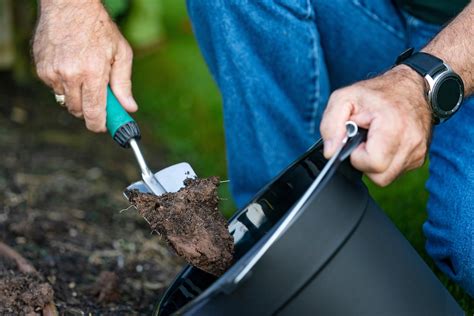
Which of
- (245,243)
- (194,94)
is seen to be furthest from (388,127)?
(194,94)

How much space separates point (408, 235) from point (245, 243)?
818mm

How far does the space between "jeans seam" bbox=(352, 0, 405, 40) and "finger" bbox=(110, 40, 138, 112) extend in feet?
2.10

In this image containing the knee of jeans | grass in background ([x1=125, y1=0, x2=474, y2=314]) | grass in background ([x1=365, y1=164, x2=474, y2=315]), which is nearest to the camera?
the knee of jeans

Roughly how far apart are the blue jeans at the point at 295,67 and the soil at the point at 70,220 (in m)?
0.39

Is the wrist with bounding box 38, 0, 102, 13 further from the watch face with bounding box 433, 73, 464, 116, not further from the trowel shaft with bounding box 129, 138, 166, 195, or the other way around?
the watch face with bounding box 433, 73, 464, 116

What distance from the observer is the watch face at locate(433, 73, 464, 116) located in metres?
1.47

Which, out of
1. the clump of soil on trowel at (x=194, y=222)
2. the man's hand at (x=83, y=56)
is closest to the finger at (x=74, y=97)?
the man's hand at (x=83, y=56)

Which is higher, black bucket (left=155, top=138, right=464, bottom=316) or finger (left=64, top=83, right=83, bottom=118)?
finger (left=64, top=83, right=83, bottom=118)

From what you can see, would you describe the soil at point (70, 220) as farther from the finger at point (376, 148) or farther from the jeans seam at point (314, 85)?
the finger at point (376, 148)

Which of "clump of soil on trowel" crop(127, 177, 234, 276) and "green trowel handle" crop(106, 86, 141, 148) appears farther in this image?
"green trowel handle" crop(106, 86, 141, 148)

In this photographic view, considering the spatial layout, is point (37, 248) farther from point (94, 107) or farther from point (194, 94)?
point (194, 94)

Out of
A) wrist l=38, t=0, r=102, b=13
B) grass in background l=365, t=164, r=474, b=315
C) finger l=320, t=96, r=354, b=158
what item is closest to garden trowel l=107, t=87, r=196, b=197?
wrist l=38, t=0, r=102, b=13

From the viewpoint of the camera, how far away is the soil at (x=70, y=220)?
1.89 metres

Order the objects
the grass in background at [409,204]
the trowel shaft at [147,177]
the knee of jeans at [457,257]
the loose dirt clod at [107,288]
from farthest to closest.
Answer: the grass in background at [409,204] < the loose dirt clod at [107,288] < the knee of jeans at [457,257] < the trowel shaft at [147,177]
